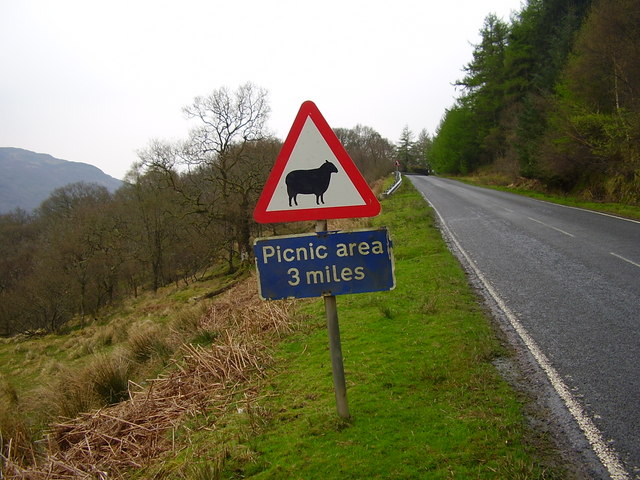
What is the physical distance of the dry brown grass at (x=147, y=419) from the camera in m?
3.79

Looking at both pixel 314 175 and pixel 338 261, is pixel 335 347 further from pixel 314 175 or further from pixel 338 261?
pixel 314 175

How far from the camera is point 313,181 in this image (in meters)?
3.09

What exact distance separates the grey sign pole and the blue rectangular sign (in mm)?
101

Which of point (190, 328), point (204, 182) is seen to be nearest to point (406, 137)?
point (204, 182)

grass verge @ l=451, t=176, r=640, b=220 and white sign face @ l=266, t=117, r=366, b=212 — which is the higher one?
white sign face @ l=266, t=117, r=366, b=212

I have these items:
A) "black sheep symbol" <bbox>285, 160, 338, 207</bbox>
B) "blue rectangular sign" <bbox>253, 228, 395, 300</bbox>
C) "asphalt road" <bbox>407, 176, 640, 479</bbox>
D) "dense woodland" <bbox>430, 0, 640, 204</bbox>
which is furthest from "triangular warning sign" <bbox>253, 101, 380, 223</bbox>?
"dense woodland" <bbox>430, 0, 640, 204</bbox>

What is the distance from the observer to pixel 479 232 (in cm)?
1309

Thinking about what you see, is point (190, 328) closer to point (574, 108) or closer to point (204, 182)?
point (574, 108)

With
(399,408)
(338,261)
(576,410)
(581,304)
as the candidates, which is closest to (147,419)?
(399,408)

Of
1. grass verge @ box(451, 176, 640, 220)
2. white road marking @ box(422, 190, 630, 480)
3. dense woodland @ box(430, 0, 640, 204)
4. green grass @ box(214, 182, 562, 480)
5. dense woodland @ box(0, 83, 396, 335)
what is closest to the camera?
white road marking @ box(422, 190, 630, 480)

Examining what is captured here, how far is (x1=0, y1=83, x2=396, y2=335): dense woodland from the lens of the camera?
28203 millimetres

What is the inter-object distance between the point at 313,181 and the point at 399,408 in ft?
6.89

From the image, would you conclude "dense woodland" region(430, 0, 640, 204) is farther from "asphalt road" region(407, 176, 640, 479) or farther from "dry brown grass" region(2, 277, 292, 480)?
"dry brown grass" region(2, 277, 292, 480)

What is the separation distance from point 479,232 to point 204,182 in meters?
22.8
